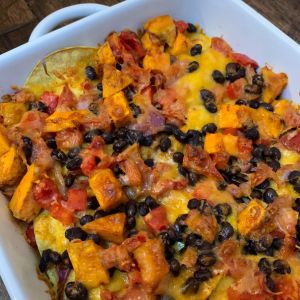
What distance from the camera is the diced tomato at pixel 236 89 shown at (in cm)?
265

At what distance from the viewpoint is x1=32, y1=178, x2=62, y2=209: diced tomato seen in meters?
2.18

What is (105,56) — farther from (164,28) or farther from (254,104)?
(254,104)

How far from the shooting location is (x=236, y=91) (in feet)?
8.74

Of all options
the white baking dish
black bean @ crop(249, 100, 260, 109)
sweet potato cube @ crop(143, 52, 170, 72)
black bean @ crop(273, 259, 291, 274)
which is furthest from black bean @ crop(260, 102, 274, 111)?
black bean @ crop(273, 259, 291, 274)

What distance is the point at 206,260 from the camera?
80.0 inches

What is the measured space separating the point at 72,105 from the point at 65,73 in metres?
0.21

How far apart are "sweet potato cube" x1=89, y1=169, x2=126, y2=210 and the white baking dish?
366 millimetres

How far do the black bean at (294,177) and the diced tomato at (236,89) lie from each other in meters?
0.52

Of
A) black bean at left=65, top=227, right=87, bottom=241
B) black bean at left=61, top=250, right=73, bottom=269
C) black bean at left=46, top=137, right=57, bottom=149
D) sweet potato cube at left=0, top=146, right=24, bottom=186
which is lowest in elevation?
black bean at left=61, top=250, right=73, bottom=269

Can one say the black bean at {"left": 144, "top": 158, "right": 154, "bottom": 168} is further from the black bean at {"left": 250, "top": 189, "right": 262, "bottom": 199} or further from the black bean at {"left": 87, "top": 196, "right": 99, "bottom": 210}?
the black bean at {"left": 250, "top": 189, "right": 262, "bottom": 199}

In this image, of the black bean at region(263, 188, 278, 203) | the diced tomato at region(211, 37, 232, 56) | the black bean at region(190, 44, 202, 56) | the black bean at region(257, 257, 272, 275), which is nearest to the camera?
the black bean at region(257, 257, 272, 275)

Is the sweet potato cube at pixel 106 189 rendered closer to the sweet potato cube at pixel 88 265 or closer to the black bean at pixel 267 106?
→ the sweet potato cube at pixel 88 265

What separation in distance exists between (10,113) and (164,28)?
939 millimetres

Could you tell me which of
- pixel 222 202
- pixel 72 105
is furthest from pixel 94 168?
pixel 222 202
